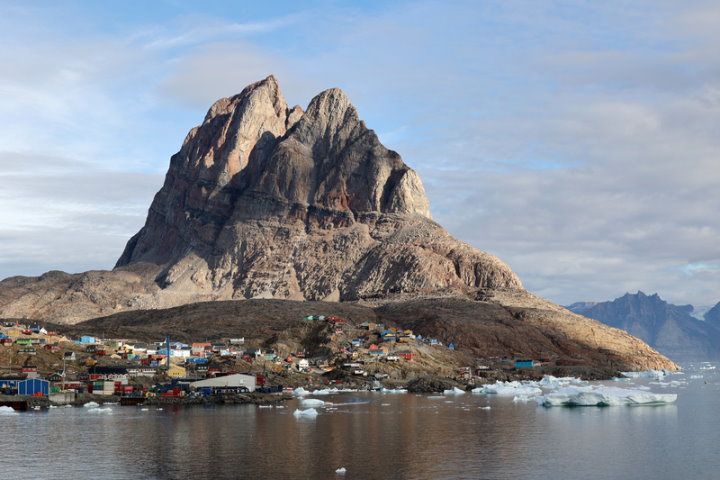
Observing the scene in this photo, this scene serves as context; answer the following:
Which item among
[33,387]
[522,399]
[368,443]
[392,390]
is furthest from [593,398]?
[33,387]

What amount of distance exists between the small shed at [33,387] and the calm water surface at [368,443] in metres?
12.0

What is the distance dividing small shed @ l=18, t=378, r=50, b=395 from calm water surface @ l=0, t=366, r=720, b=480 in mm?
11984

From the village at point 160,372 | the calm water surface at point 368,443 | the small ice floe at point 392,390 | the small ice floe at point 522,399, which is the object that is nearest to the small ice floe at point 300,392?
the village at point 160,372

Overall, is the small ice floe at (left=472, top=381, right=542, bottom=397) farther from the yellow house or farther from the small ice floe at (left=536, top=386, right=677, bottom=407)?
the yellow house

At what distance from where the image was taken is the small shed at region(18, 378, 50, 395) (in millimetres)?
137325

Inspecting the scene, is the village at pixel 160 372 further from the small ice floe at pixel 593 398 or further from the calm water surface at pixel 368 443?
the small ice floe at pixel 593 398

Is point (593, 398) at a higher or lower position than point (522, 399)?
higher

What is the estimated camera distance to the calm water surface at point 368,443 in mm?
72438

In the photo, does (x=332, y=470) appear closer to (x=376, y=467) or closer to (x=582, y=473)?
(x=376, y=467)

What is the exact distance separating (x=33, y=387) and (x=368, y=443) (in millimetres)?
74645

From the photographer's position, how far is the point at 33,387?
138 m

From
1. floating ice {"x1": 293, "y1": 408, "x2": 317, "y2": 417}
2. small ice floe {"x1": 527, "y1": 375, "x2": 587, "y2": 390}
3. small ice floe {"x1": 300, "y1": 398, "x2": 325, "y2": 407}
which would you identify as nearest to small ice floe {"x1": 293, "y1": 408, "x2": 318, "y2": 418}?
floating ice {"x1": 293, "y1": 408, "x2": 317, "y2": 417}

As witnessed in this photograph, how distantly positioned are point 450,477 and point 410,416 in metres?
46.4

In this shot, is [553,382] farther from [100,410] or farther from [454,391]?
[100,410]
